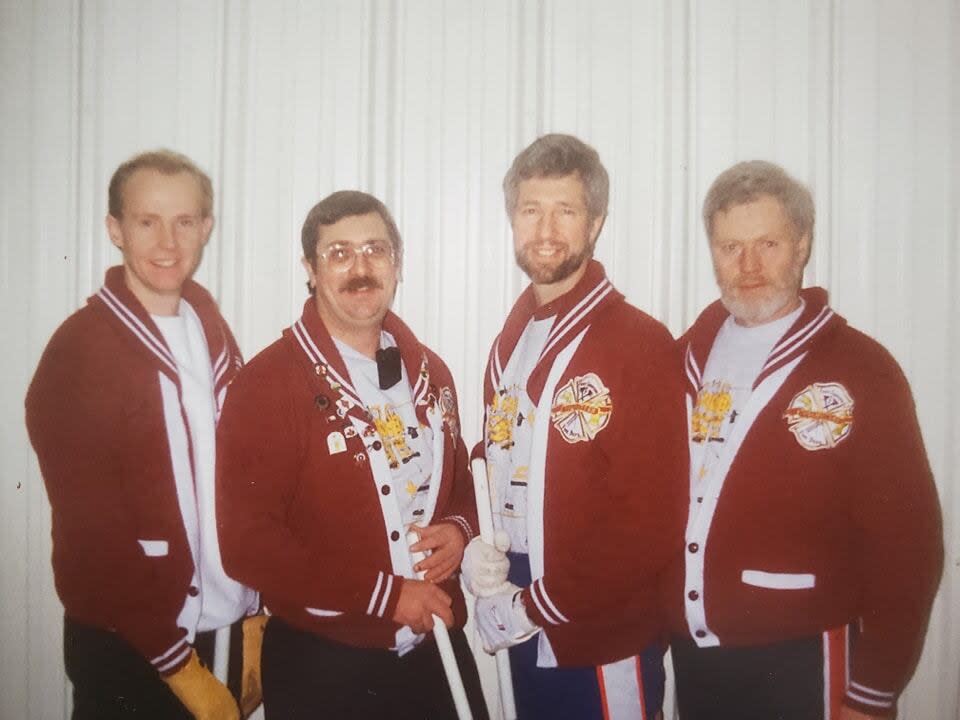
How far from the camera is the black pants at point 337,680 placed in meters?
1.52

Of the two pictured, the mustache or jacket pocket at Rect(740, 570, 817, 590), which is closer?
jacket pocket at Rect(740, 570, 817, 590)

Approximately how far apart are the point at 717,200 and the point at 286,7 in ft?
5.06

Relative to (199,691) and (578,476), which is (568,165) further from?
(199,691)

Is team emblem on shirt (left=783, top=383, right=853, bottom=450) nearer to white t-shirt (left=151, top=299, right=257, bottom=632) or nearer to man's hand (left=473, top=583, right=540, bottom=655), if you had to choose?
man's hand (left=473, top=583, right=540, bottom=655)

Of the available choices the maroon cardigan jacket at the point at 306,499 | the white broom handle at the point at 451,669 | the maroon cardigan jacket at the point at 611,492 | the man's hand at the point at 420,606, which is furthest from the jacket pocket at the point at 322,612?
the maroon cardigan jacket at the point at 611,492

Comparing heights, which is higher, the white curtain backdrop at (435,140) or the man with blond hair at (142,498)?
the white curtain backdrop at (435,140)

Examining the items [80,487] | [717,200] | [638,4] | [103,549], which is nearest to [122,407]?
[80,487]

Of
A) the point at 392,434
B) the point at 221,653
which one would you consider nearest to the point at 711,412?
the point at 392,434

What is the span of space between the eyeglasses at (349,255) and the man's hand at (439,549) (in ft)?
2.53

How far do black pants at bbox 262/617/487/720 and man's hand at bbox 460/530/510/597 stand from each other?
0.91 feet

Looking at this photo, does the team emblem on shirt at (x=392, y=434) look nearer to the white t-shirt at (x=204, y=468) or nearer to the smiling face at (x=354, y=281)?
the smiling face at (x=354, y=281)

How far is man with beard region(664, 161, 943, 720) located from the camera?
4.50 ft

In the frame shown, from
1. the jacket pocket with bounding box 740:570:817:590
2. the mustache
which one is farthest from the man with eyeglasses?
the jacket pocket with bounding box 740:570:817:590

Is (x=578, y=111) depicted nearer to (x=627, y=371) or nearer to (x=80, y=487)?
(x=627, y=371)
